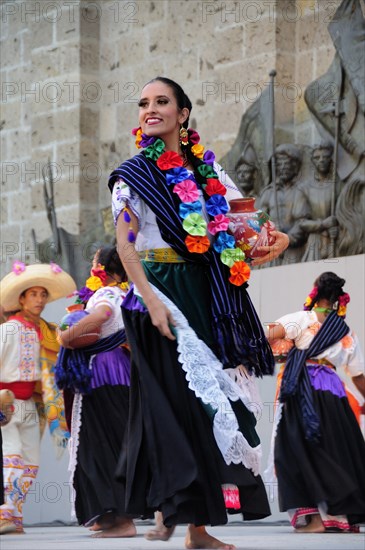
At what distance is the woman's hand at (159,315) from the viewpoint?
194 inches

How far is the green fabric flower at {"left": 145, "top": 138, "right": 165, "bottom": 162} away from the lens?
206 inches

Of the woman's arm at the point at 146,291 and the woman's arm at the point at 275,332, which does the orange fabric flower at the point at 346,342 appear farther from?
the woman's arm at the point at 146,291

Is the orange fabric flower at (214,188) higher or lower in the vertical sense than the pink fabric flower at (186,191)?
higher

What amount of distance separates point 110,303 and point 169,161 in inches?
81.2

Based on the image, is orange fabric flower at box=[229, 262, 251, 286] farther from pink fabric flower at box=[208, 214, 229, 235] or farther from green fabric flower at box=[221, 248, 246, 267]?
pink fabric flower at box=[208, 214, 229, 235]

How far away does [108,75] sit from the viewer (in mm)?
15445

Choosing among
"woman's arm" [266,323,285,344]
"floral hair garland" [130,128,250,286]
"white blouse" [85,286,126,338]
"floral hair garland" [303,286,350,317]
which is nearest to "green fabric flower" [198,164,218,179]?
"floral hair garland" [130,128,250,286]

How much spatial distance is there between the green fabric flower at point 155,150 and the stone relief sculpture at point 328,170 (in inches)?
237

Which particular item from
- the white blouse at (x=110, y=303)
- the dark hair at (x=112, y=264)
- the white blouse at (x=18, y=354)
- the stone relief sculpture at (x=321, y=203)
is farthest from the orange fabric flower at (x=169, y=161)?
the stone relief sculpture at (x=321, y=203)

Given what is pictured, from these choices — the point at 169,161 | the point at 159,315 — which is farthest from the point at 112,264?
the point at 159,315

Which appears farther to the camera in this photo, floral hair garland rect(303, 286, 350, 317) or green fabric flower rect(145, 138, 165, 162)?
floral hair garland rect(303, 286, 350, 317)

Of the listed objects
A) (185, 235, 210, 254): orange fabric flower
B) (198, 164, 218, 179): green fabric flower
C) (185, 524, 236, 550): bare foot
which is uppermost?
(198, 164, 218, 179): green fabric flower

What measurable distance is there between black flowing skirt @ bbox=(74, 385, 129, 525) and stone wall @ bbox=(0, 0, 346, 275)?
5.57 m

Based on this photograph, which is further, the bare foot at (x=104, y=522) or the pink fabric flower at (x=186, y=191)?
the bare foot at (x=104, y=522)
